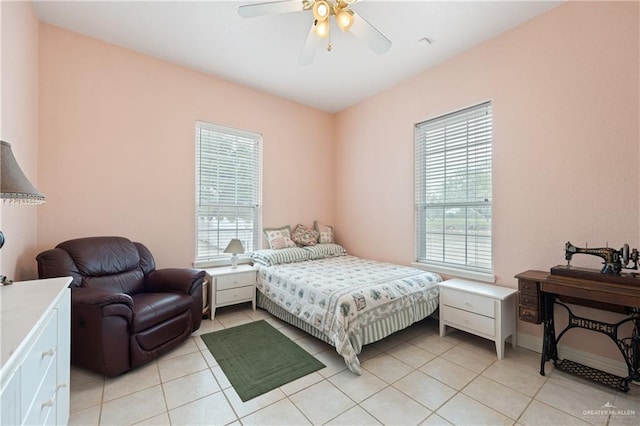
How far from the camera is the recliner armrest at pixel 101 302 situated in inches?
74.2

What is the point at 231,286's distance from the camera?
320cm

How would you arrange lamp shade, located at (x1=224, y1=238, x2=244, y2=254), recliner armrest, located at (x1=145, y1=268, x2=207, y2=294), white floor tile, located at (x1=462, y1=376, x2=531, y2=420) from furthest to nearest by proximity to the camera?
lamp shade, located at (x1=224, y1=238, x2=244, y2=254) → recliner armrest, located at (x1=145, y1=268, x2=207, y2=294) → white floor tile, located at (x1=462, y1=376, x2=531, y2=420)

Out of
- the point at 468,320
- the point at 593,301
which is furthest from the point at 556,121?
the point at 468,320

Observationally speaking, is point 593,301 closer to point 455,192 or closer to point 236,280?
point 455,192

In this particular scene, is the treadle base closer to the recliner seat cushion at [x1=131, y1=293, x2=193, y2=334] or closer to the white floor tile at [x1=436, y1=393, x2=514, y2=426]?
the white floor tile at [x1=436, y1=393, x2=514, y2=426]

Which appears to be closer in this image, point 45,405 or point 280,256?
point 45,405

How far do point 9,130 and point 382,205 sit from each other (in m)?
3.67

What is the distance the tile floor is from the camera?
1653mm

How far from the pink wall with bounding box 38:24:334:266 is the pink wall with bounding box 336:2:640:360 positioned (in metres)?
2.82

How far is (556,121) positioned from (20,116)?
4.36 meters

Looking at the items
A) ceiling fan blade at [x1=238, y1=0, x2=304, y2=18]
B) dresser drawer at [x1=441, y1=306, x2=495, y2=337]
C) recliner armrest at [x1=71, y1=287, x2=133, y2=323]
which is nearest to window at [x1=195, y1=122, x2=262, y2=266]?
recliner armrest at [x1=71, y1=287, x2=133, y2=323]

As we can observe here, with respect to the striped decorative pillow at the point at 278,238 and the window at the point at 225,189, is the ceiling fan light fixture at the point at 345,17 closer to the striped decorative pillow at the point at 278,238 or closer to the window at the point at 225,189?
the window at the point at 225,189

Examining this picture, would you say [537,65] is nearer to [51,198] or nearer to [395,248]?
[395,248]

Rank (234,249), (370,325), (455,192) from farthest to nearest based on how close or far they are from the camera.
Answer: (234,249)
(455,192)
(370,325)
